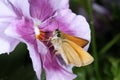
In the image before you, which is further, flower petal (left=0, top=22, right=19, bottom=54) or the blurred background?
the blurred background

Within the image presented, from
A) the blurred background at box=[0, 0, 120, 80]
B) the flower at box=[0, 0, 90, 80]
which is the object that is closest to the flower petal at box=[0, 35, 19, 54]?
the flower at box=[0, 0, 90, 80]

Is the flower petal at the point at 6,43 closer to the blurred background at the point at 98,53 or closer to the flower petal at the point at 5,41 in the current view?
the flower petal at the point at 5,41

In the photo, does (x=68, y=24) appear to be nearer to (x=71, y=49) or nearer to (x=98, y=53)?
(x=71, y=49)

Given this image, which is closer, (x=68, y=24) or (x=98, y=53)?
(x=68, y=24)

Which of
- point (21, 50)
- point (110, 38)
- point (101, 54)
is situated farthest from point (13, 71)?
point (110, 38)

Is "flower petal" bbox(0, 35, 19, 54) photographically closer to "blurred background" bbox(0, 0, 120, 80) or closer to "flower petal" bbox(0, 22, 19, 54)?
"flower petal" bbox(0, 22, 19, 54)

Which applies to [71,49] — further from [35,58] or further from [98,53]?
[98,53]

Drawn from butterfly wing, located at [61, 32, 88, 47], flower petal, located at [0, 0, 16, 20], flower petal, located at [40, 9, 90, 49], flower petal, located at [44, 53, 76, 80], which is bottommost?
flower petal, located at [44, 53, 76, 80]

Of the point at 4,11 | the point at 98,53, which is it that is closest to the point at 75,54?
the point at 4,11
